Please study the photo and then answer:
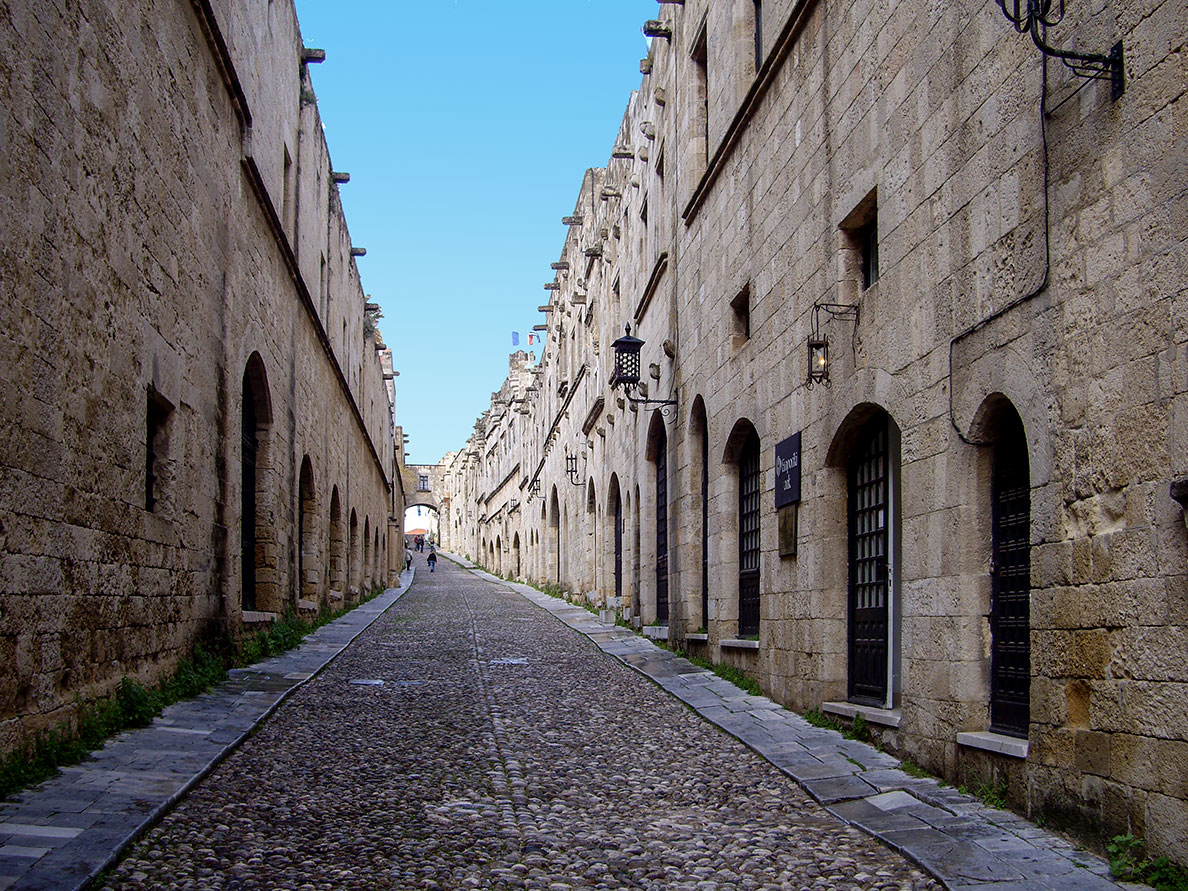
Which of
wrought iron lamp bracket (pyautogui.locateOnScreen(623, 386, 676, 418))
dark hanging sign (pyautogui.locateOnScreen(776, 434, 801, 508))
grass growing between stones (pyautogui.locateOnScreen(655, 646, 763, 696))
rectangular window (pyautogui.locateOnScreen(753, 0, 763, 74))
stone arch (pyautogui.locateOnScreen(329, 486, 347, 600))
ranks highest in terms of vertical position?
rectangular window (pyautogui.locateOnScreen(753, 0, 763, 74))

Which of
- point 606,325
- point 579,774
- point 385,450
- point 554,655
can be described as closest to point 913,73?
point 579,774

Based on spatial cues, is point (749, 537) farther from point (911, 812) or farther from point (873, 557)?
point (911, 812)

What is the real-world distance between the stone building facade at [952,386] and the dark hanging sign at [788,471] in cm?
3

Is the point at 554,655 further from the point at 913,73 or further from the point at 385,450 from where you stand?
the point at 385,450

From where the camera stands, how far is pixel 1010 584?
607 centimetres

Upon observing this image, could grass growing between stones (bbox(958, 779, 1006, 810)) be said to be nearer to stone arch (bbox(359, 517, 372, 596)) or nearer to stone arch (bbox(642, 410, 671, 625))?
stone arch (bbox(642, 410, 671, 625))

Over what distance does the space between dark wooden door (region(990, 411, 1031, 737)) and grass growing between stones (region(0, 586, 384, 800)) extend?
517 cm

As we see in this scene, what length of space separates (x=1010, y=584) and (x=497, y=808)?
3.09m

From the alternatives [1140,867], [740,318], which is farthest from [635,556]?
[1140,867]

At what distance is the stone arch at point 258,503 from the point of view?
1291cm

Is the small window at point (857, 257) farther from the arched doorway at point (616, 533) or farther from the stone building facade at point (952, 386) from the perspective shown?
the arched doorway at point (616, 533)

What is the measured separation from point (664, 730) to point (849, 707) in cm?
148

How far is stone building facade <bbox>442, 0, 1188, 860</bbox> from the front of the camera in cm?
460

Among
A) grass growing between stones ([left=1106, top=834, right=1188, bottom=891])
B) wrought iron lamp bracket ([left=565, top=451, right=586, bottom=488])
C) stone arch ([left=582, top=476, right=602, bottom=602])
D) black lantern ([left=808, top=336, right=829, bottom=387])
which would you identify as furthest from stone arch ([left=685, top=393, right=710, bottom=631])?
wrought iron lamp bracket ([left=565, top=451, right=586, bottom=488])
